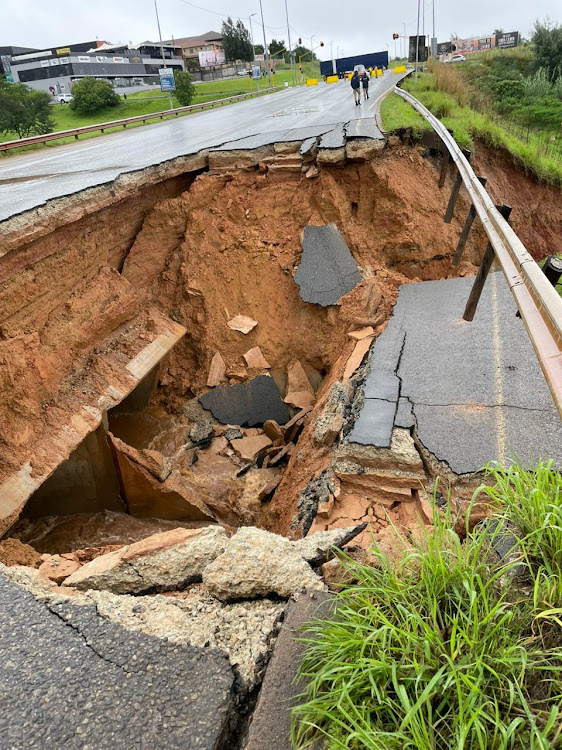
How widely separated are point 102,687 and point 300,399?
232 inches

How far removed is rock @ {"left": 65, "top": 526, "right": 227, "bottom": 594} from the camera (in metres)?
3.00

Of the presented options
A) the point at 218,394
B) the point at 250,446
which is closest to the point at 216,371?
the point at 218,394

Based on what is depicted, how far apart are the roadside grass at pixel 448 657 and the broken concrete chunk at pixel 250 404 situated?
592 cm

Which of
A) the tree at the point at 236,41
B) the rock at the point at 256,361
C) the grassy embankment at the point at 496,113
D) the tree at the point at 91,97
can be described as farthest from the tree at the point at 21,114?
the tree at the point at 236,41

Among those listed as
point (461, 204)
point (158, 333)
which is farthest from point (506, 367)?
point (158, 333)

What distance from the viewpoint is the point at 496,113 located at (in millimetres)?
19719

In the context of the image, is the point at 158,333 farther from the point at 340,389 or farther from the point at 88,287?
the point at 340,389

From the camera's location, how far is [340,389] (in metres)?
5.48

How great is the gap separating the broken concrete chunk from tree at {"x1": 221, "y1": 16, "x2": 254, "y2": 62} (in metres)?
60.6

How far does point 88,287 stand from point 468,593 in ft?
20.7

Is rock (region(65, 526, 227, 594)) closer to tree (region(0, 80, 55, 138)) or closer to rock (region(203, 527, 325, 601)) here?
rock (region(203, 527, 325, 601))

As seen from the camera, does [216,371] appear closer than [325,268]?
No

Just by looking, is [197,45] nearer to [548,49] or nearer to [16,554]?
[548,49]

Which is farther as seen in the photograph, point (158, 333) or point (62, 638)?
point (158, 333)
